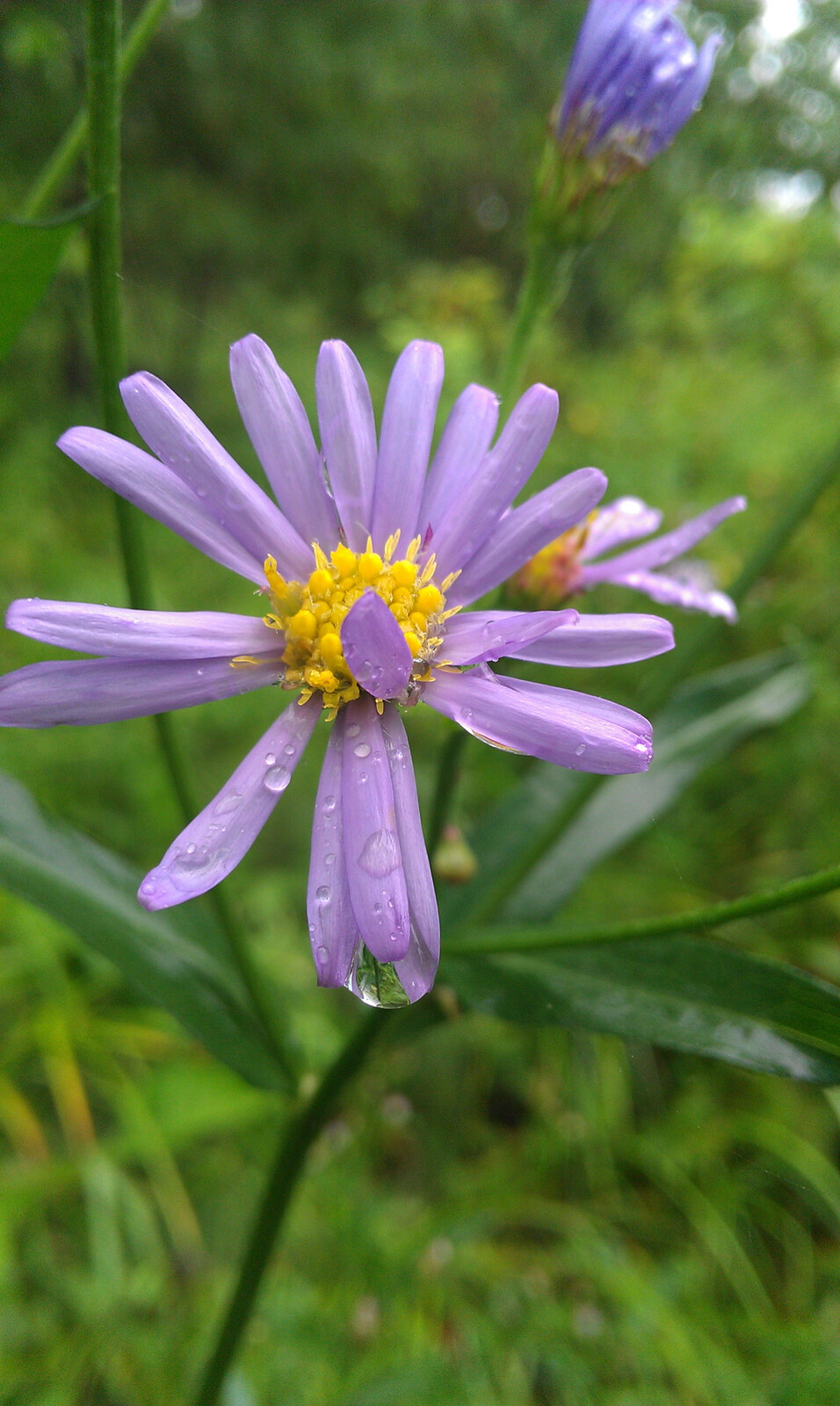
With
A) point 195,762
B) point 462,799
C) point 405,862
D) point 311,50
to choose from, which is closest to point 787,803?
point 462,799

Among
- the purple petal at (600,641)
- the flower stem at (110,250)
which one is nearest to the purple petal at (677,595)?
the purple petal at (600,641)

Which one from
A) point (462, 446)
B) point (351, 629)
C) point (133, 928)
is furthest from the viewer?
point (133, 928)

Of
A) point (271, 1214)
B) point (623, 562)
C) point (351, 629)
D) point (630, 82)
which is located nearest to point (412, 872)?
point (351, 629)

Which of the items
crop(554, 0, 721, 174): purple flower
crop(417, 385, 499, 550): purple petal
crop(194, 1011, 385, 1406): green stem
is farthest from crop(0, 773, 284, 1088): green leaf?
crop(554, 0, 721, 174): purple flower

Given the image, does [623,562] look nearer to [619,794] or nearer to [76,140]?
[619,794]

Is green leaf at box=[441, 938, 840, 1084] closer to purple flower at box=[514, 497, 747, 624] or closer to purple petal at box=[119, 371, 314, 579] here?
purple flower at box=[514, 497, 747, 624]
